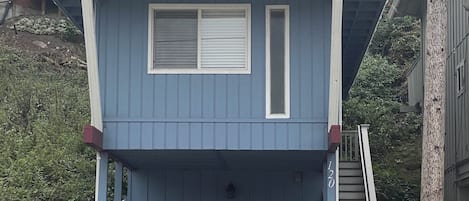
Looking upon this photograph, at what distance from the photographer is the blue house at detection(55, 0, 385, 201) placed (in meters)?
11.7

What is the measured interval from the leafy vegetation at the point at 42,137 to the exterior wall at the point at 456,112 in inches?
298

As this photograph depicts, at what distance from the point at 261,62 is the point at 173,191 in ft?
13.3

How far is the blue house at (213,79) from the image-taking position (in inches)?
459

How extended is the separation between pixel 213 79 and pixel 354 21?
11.6 feet

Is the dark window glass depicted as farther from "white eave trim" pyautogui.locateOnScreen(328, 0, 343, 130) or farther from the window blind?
"white eave trim" pyautogui.locateOnScreen(328, 0, 343, 130)

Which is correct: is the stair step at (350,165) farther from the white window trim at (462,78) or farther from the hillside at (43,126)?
the hillside at (43,126)

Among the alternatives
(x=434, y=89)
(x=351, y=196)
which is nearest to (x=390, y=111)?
(x=351, y=196)

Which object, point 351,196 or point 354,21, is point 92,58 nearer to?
point 354,21

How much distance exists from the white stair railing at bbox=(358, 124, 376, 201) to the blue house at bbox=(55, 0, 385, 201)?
1.70 metres

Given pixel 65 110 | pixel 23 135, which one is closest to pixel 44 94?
pixel 65 110

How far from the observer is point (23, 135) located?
18.9 metres

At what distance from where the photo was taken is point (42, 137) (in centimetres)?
1859

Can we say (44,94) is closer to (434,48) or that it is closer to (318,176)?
(318,176)

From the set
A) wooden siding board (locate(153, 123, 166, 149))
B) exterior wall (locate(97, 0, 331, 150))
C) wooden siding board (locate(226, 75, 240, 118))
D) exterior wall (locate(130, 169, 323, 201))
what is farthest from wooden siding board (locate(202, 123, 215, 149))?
exterior wall (locate(130, 169, 323, 201))
